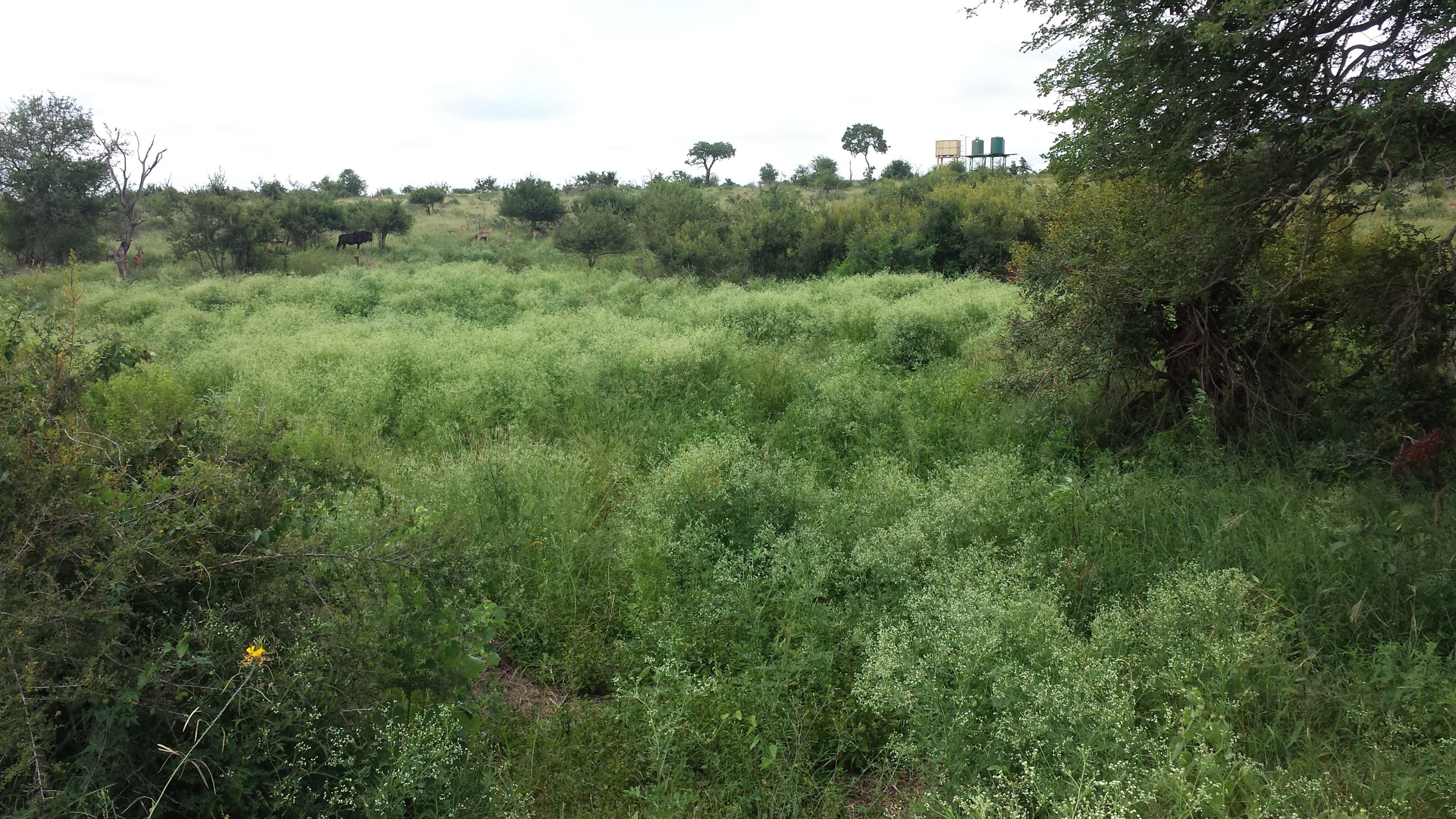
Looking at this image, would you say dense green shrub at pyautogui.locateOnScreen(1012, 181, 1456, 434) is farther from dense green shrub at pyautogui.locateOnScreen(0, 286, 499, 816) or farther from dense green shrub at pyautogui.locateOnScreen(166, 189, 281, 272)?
dense green shrub at pyautogui.locateOnScreen(166, 189, 281, 272)

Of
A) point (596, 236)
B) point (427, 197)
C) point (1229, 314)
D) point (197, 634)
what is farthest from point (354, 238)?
point (197, 634)

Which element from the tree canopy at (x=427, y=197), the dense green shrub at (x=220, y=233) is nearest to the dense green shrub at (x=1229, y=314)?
the dense green shrub at (x=220, y=233)

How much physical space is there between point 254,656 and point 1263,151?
228 inches

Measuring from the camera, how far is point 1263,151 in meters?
4.94

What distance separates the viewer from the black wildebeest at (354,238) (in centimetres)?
2625

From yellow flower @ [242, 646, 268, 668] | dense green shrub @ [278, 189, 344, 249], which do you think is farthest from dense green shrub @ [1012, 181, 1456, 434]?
dense green shrub @ [278, 189, 344, 249]

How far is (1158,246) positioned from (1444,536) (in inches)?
86.0

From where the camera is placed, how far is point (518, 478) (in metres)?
5.84

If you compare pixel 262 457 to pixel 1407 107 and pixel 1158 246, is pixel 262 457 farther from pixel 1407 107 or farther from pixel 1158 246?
pixel 1407 107

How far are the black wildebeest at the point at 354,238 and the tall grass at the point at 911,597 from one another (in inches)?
770

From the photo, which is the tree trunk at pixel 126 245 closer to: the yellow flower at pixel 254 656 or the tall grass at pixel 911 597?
the tall grass at pixel 911 597

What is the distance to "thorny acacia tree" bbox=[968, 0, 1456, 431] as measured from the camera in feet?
14.1

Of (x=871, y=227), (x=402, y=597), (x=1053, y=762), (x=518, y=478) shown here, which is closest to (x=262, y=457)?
(x=402, y=597)

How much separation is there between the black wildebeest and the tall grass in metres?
19.6
